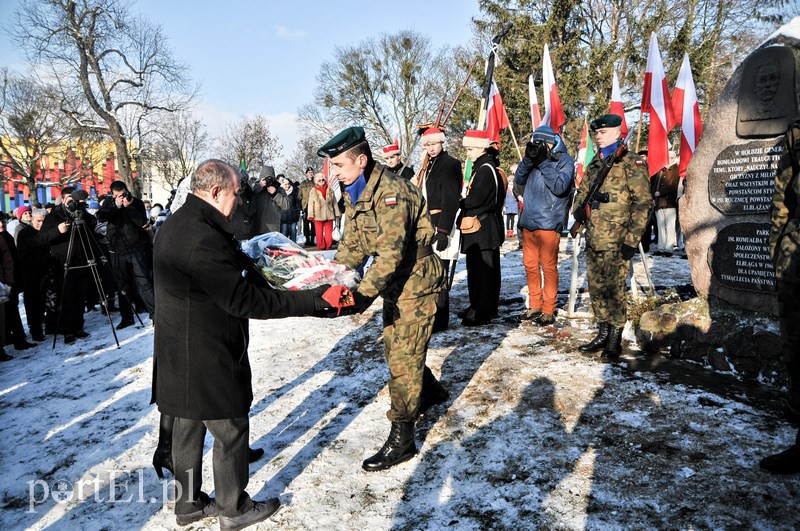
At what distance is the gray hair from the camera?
247 centimetres

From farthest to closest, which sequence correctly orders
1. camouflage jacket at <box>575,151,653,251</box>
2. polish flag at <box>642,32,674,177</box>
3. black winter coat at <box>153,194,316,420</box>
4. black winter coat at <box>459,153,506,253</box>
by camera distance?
polish flag at <box>642,32,674,177</box>, black winter coat at <box>459,153,506,253</box>, camouflage jacket at <box>575,151,653,251</box>, black winter coat at <box>153,194,316,420</box>

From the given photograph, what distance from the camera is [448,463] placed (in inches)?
119

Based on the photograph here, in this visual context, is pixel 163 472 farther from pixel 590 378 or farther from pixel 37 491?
pixel 590 378

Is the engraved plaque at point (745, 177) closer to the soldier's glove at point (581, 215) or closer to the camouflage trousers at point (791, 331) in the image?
the soldier's glove at point (581, 215)

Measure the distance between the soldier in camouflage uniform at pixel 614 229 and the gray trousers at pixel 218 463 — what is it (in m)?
3.19

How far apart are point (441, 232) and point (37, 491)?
3826 mm

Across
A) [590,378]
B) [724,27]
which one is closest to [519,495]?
[590,378]

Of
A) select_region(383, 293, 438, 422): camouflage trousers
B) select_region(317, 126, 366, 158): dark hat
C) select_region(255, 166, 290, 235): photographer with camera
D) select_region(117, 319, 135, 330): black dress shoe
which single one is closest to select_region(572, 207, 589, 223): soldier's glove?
select_region(383, 293, 438, 422): camouflage trousers

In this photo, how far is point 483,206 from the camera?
17.7ft

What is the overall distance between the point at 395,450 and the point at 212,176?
1944mm

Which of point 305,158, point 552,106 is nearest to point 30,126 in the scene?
point 305,158

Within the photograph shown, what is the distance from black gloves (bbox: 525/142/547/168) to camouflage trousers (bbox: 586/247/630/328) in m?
1.27

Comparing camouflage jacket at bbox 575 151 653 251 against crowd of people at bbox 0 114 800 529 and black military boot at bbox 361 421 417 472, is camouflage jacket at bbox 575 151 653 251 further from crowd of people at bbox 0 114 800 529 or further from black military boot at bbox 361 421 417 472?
black military boot at bbox 361 421 417 472

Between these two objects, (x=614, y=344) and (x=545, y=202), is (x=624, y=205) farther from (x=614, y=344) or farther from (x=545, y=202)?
(x=614, y=344)
